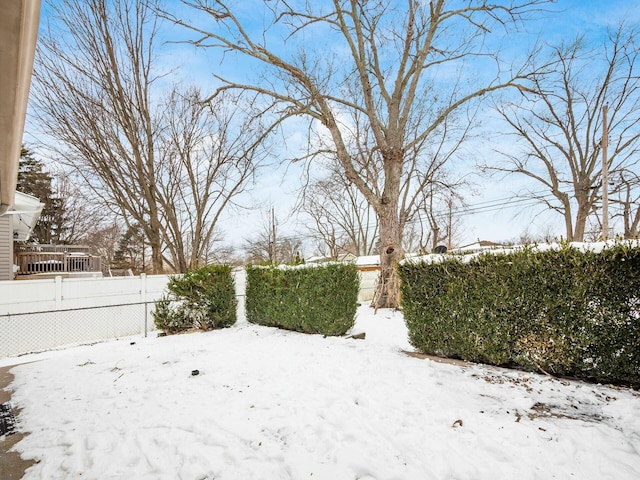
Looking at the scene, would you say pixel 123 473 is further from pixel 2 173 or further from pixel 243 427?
pixel 2 173

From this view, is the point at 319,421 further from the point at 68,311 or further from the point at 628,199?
the point at 628,199

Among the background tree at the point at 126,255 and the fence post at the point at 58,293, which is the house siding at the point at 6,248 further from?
the background tree at the point at 126,255

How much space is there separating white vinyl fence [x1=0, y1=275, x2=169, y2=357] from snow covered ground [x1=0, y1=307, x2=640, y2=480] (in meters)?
3.98

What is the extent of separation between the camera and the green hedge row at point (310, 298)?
5.82m

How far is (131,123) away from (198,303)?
623 centimetres

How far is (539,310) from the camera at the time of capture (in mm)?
3559

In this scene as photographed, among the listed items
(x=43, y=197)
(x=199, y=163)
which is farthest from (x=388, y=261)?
(x=43, y=197)

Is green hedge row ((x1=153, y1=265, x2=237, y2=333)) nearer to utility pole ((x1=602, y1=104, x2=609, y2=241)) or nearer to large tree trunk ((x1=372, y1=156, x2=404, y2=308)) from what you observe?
large tree trunk ((x1=372, y1=156, x2=404, y2=308))

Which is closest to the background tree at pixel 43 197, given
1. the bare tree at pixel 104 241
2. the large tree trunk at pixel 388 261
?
the bare tree at pixel 104 241

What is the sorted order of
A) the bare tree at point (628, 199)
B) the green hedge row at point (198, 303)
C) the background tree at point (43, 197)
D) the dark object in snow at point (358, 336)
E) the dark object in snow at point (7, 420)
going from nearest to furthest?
the dark object in snow at point (7, 420) → the dark object in snow at point (358, 336) → the green hedge row at point (198, 303) → the bare tree at point (628, 199) → the background tree at point (43, 197)

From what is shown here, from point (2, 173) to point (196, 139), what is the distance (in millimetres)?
8447

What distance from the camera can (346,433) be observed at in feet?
7.76

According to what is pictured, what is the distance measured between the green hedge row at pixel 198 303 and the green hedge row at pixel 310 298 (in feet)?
2.50

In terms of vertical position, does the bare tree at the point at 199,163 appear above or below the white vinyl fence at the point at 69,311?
above
